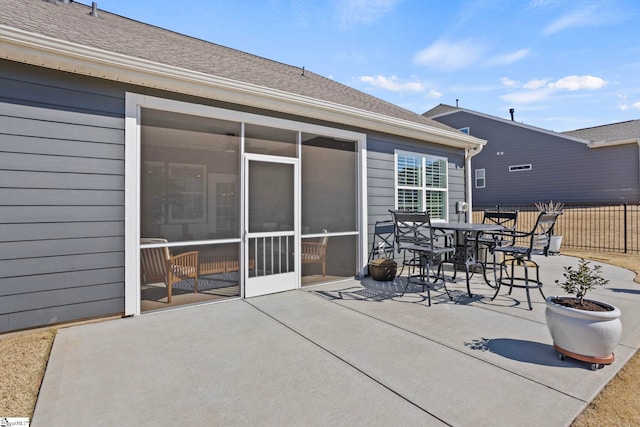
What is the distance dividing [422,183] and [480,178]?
12.0m

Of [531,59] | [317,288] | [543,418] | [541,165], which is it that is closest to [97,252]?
[317,288]

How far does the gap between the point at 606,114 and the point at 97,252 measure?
2474 cm

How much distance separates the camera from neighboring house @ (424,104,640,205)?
41.0ft

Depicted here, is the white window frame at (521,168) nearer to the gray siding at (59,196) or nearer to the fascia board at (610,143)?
→ the fascia board at (610,143)

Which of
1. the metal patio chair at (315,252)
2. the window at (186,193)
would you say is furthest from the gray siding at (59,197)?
the metal patio chair at (315,252)

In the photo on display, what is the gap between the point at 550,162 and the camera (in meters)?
14.1

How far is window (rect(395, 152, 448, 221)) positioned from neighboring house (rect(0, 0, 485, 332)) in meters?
0.37

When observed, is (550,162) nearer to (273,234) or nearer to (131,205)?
(273,234)

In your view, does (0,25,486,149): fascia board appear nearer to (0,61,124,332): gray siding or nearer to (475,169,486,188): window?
(0,61,124,332): gray siding

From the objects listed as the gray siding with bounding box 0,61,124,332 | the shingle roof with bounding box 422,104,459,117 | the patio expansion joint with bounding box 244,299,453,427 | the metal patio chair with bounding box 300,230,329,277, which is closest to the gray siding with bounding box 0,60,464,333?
the gray siding with bounding box 0,61,124,332

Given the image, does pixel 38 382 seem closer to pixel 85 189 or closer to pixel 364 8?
pixel 85 189

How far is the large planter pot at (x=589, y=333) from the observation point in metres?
2.24

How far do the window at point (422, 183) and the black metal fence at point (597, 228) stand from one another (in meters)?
2.86

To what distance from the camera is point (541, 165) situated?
14.4 metres
